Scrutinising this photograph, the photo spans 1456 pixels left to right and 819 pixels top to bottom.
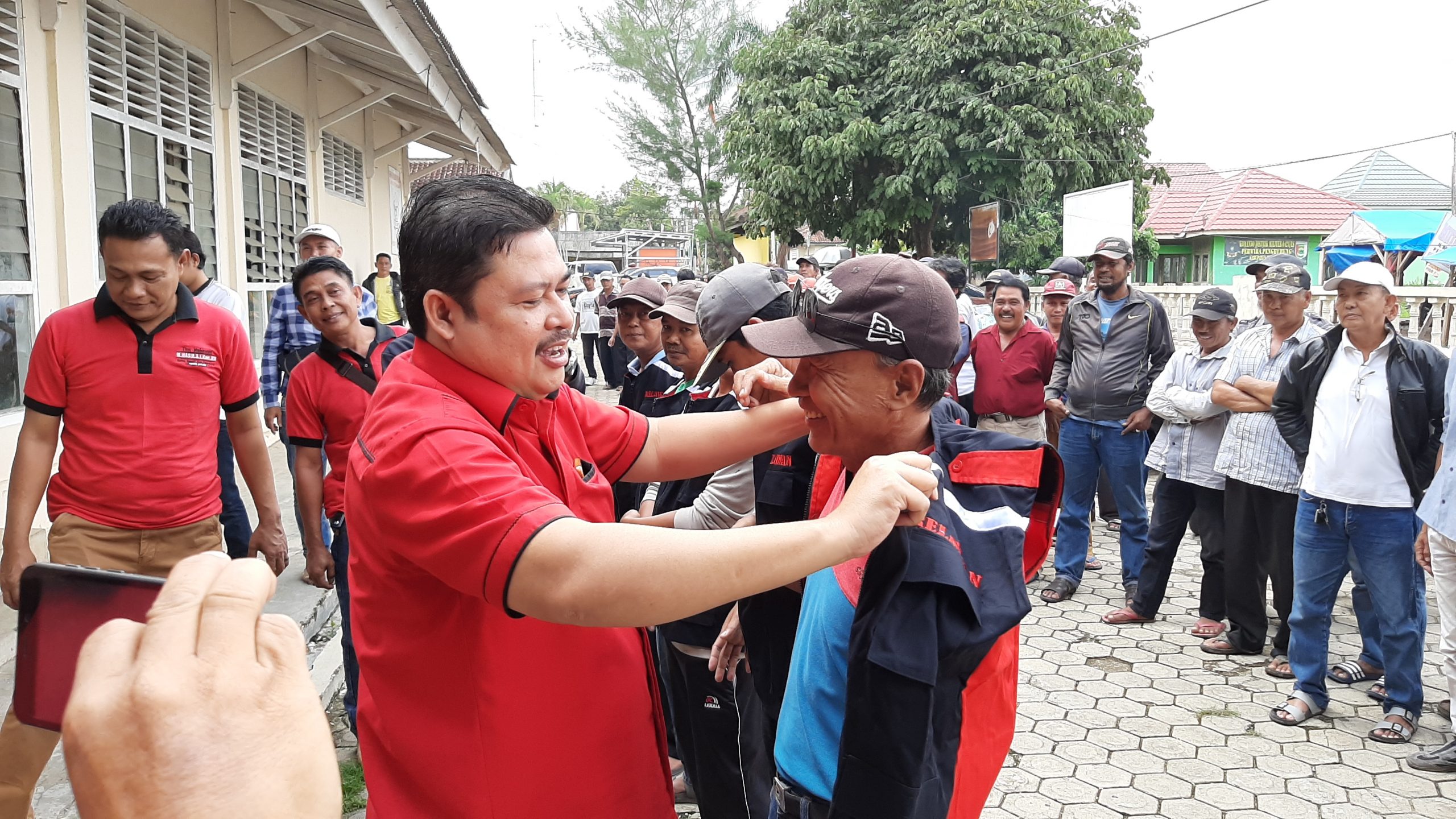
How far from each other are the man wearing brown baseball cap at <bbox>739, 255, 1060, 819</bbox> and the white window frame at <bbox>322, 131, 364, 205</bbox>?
41.3 ft

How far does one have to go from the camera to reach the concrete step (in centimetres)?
350

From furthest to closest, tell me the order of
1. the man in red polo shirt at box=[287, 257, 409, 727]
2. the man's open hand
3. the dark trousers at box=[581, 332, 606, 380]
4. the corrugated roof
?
the corrugated roof < the dark trousers at box=[581, 332, 606, 380] < the man in red polo shirt at box=[287, 257, 409, 727] < the man's open hand

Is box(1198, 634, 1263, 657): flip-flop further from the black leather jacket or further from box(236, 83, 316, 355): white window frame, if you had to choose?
box(236, 83, 316, 355): white window frame

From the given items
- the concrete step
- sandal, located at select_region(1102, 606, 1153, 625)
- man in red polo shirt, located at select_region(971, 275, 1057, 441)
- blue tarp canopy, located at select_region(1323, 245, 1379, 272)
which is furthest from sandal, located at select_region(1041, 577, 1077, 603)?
blue tarp canopy, located at select_region(1323, 245, 1379, 272)

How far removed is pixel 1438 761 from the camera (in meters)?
4.08

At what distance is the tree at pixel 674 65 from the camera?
33.4 meters

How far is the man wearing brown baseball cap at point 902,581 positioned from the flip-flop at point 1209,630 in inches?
183

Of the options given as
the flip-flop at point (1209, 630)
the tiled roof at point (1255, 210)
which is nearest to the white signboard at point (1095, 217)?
the flip-flop at point (1209, 630)

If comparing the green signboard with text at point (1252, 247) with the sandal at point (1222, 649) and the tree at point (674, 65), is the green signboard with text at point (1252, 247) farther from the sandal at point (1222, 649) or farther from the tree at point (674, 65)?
the sandal at point (1222, 649)

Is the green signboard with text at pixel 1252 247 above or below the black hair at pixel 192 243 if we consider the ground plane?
above

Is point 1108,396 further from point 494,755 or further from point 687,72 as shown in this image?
point 687,72

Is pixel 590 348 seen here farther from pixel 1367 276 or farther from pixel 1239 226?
pixel 1239 226

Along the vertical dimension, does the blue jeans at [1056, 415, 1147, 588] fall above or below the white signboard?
below

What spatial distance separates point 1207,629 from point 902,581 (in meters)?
5.15
